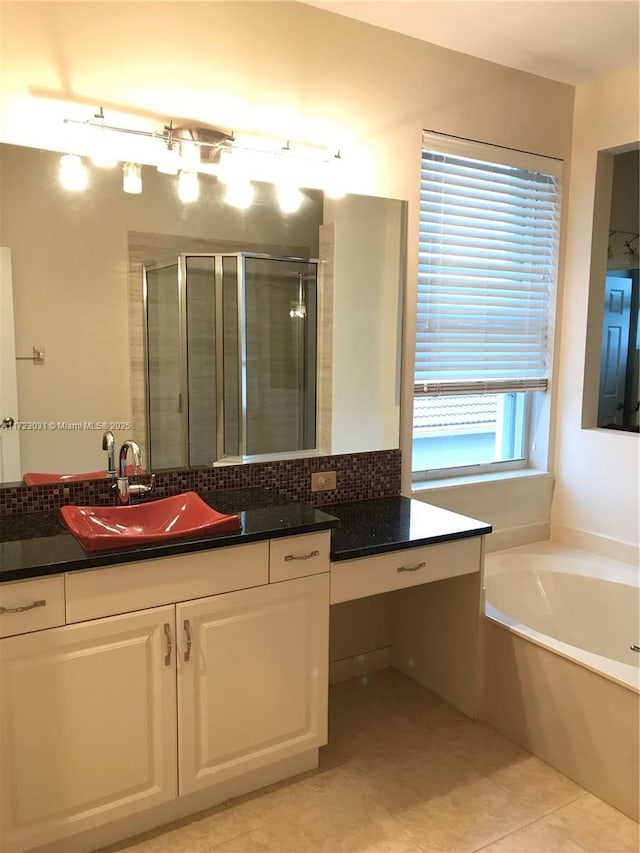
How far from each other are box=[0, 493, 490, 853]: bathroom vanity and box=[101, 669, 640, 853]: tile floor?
10 cm

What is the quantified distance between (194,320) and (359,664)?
5.47 ft

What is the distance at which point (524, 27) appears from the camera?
8.82 ft

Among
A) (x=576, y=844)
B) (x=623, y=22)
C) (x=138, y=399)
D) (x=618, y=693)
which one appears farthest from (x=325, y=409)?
(x=623, y=22)

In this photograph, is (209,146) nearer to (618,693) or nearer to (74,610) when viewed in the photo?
(74,610)

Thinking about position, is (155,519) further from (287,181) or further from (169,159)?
(287,181)

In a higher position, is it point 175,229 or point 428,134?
point 428,134

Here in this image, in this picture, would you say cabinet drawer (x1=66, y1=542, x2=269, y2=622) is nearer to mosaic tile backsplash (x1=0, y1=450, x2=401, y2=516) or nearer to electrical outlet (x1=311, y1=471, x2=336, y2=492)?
mosaic tile backsplash (x1=0, y1=450, x2=401, y2=516)

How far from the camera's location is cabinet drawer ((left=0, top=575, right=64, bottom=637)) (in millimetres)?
1695

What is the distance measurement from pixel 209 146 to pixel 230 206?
0.21m

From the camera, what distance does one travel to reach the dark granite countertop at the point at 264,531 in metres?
1.78

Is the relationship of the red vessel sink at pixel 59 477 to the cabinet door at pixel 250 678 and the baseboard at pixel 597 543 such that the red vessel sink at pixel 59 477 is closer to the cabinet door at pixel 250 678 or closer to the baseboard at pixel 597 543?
the cabinet door at pixel 250 678

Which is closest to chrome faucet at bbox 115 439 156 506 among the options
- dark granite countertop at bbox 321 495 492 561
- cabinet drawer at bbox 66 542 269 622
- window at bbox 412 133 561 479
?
cabinet drawer at bbox 66 542 269 622

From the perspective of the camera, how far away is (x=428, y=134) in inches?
114

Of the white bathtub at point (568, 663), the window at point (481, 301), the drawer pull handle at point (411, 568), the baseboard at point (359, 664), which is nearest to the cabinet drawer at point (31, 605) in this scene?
the drawer pull handle at point (411, 568)
